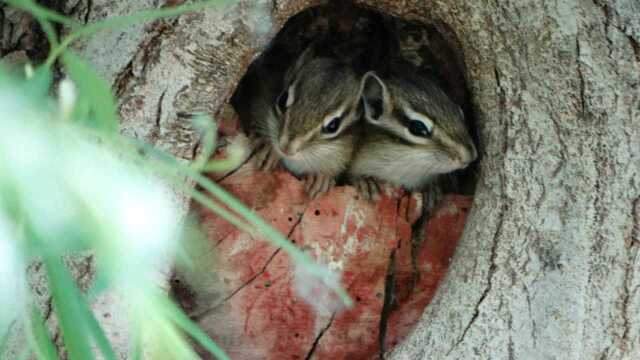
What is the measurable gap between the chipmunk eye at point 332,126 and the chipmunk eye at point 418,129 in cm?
25

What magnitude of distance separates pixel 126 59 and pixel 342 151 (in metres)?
1.05

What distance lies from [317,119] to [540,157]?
2.78 feet

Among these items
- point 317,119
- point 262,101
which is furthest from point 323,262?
point 262,101

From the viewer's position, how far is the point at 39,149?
1.47 meters

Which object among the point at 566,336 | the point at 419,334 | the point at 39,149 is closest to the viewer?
the point at 39,149

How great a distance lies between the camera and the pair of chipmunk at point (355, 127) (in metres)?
3.73

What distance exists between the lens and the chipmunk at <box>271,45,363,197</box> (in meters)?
3.71

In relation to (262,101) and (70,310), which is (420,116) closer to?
(262,101)

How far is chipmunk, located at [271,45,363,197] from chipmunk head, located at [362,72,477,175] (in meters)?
0.07

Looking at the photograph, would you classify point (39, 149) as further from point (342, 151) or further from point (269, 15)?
point (342, 151)

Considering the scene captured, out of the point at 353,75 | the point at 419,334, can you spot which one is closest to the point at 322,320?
the point at 419,334

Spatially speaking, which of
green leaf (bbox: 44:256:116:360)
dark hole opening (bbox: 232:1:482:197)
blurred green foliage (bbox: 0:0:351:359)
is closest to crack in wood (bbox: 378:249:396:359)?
dark hole opening (bbox: 232:1:482:197)

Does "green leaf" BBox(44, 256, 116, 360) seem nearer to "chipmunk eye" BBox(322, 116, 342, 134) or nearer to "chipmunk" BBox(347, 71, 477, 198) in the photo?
"chipmunk" BBox(347, 71, 477, 198)

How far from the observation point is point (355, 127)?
4.11 meters
